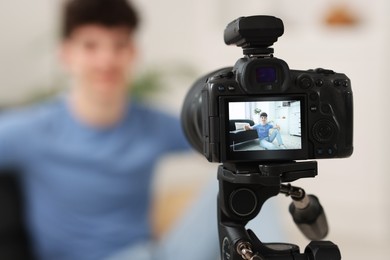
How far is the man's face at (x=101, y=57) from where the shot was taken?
212 cm

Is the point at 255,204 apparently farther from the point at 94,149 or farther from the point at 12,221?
the point at 12,221

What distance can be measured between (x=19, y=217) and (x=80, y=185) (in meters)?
0.45

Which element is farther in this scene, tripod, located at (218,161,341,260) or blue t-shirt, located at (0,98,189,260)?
blue t-shirt, located at (0,98,189,260)

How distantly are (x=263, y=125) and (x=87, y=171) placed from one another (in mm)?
1510

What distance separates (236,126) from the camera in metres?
0.77

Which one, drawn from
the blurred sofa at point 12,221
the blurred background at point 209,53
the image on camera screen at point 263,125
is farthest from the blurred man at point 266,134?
the blurred background at point 209,53

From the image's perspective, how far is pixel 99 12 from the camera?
214 centimetres

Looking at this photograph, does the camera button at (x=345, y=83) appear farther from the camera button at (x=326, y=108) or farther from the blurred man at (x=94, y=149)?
the blurred man at (x=94, y=149)

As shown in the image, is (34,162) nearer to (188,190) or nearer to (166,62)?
(188,190)

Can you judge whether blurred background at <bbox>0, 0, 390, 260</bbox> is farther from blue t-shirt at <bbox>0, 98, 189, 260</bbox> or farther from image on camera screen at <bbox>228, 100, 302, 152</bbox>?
image on camera screen at <bbox>228, 100, 302, 152</bbox>

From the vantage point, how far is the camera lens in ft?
2.59

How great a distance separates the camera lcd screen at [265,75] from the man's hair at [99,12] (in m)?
1.43

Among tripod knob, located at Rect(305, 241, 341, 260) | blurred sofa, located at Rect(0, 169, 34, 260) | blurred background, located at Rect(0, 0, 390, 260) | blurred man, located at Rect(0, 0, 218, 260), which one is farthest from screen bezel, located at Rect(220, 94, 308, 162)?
blurred background, located at Rect(0, 0, 390, 260)

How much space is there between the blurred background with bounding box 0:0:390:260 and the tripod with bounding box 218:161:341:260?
2205mm
